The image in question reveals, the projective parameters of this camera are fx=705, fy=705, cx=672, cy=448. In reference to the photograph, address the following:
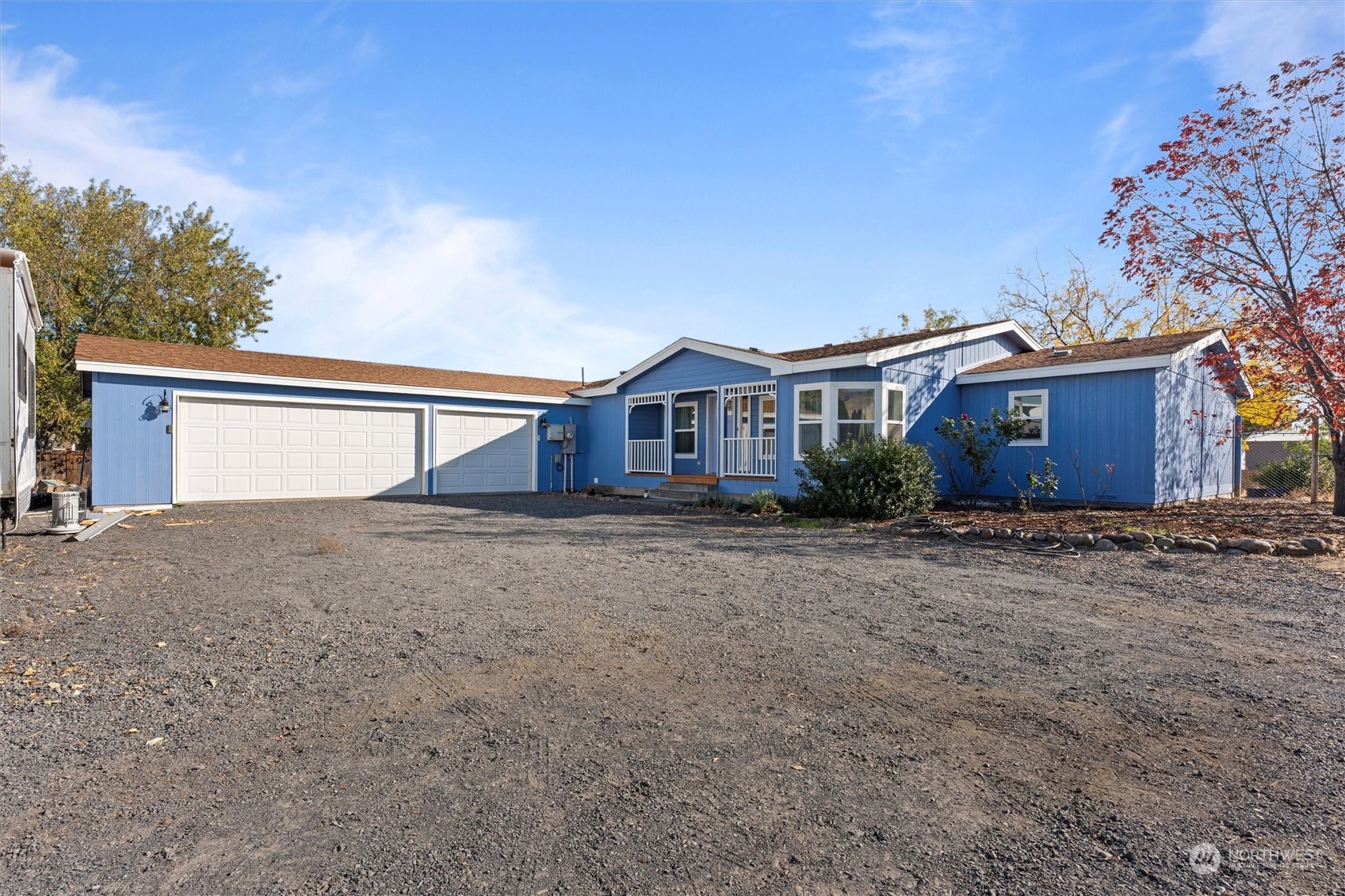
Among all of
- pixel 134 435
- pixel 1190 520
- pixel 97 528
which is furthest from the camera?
pixel 134 435

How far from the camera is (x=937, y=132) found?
42.8 ft

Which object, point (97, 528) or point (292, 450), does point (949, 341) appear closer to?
point (292, 450)

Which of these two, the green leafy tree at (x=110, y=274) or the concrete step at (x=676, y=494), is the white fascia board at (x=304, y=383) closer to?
the concrete step at (x=676, y=494)

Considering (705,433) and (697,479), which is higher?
(705,433)

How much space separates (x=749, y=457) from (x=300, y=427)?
9.92 m

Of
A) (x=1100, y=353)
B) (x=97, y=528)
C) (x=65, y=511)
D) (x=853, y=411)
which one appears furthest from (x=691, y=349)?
(x=65, y=511)

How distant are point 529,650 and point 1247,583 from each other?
6717mm

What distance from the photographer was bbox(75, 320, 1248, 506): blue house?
1320cm

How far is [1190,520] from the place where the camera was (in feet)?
35.8

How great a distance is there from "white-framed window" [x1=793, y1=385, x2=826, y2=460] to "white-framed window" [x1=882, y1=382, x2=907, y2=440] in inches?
47.5

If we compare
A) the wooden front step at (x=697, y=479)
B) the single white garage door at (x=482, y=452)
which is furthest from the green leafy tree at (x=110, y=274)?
the wooden front step at (x=697, y=479)

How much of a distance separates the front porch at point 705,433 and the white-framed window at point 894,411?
238 centimetres

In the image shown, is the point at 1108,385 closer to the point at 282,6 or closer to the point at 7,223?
the point at 282,6

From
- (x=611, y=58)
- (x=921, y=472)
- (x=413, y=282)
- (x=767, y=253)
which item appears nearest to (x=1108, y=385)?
(x=921, y=472)
